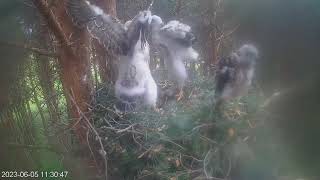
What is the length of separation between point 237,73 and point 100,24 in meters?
0.47

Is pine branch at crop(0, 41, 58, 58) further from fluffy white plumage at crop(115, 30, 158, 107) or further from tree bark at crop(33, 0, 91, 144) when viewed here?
fluffy white plumage at crop(115, 30, 158, 107)

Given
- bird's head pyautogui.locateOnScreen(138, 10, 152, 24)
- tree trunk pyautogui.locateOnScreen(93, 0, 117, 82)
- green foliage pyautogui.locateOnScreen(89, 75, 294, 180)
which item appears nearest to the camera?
green foliage pyautogui.locateOnScreen(89, 75, 294, 180)

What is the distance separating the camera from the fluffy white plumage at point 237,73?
3.98 feet

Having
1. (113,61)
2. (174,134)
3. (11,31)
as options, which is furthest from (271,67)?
(11,31)

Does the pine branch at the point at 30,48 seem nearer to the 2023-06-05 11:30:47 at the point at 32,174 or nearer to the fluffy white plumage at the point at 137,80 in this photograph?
the fluffy white plumage at the point at 137,80

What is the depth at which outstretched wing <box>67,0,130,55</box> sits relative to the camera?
1361 mm

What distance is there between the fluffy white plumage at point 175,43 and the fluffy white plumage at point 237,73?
0.16 metres

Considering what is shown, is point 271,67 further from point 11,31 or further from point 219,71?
point 11,31

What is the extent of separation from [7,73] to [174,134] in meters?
0.58

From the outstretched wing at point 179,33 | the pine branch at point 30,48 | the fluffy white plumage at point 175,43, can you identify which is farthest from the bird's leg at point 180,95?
the pine branch at point 30,48

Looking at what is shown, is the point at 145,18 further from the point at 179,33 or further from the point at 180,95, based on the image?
the point at 180,95

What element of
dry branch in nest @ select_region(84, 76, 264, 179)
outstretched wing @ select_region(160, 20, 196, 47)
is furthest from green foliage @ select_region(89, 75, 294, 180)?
outstretched wing @ select_region(160, 20, 196, 47)

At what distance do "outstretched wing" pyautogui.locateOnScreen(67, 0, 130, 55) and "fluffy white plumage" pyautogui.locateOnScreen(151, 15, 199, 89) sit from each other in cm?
10

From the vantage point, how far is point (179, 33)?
53.1 inches
